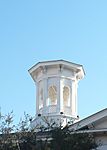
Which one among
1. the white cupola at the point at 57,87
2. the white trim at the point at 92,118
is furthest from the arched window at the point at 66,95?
the white trim at the point at 92,118

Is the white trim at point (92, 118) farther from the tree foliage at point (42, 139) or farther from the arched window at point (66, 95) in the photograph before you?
the arched window at point (66, 95)

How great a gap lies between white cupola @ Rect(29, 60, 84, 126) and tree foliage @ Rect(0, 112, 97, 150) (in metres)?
9.89

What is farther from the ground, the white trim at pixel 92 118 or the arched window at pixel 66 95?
the arched window at pixel 66 95

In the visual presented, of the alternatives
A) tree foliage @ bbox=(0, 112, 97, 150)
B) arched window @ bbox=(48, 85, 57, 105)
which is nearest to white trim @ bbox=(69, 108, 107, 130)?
tree foliage @ bbox=(0, 112, 97, 150)

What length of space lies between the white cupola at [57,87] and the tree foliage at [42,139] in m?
9.89

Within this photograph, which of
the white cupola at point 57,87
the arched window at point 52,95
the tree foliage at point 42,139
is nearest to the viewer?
the tree foliage at point 42,139

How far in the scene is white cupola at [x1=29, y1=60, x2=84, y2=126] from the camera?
35.7 m

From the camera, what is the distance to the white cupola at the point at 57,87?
3572cm

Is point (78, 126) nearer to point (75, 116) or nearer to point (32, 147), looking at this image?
point (32, 147)

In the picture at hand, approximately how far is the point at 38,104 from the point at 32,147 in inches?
487

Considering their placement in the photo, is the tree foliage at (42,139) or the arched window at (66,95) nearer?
the tree foliage at (42,139)

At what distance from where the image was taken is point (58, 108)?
35406mm

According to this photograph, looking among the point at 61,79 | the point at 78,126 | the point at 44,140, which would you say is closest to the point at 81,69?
the point at 61,79

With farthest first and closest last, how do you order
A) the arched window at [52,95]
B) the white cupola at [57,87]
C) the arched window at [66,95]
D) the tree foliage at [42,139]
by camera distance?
the arched window at [66,95], the arched window at [52,95], the white cupola at [57,87], the tree foliage at [42,139]
